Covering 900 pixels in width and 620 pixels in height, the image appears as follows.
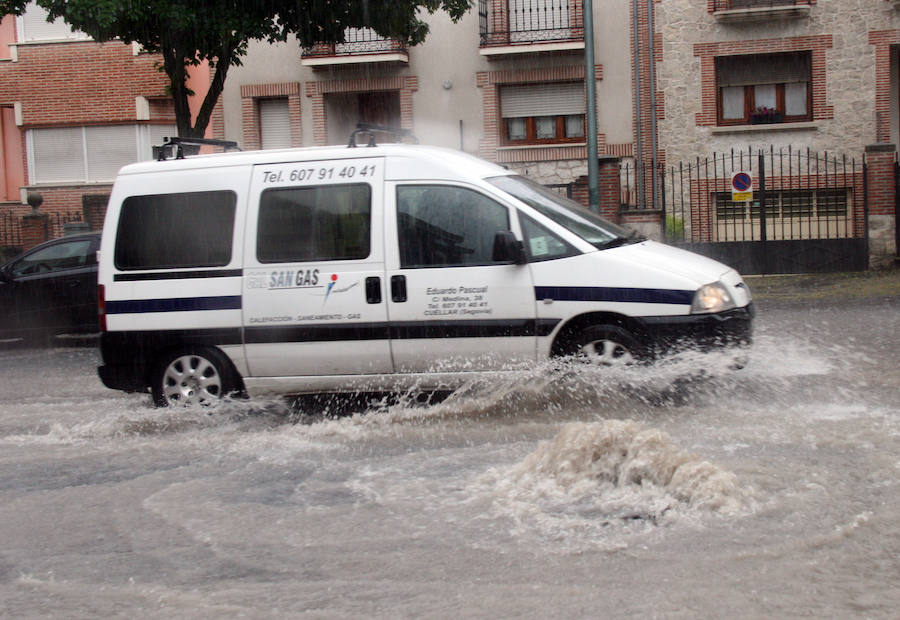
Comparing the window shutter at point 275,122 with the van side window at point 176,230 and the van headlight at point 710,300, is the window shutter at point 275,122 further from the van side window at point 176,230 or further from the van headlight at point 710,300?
the van headlight at point 710,300

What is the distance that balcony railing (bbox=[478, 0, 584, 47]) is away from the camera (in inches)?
981

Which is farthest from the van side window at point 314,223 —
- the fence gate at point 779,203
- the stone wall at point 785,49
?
the stone wall at point 785,49

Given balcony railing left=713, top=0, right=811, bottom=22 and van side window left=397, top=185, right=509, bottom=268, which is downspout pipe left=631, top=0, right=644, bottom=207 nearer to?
balcony railing left=713, top=0, right=811, bottom=22

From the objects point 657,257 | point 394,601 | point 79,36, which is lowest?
point 394,601

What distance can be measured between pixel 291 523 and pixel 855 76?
21.7 meters

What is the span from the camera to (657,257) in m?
7.61

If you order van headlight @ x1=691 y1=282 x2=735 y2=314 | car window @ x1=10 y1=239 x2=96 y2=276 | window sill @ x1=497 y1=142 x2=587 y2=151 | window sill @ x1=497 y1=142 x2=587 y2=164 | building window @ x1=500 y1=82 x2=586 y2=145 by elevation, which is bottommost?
van headlight @ x1=691 y1=282 x2=735 y2=314

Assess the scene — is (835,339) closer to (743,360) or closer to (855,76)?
(743,360)

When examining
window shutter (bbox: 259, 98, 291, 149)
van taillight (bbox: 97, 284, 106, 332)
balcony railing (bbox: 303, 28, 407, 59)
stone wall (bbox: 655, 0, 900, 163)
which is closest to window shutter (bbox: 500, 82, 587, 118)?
stone wall (bbox: 655, 0, 900, 163)

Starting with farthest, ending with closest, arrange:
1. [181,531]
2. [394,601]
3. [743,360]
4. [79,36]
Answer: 1. [79,36]
2. [743,360]
3. [181,531]
4. [394,601]

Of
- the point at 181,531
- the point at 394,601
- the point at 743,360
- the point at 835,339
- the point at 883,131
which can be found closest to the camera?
the point at 394,601

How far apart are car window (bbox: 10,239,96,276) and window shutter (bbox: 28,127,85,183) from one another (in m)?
12.6

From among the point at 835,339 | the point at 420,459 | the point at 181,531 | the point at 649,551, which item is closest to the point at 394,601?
the point at 649,551

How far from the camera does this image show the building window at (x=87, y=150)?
26766 millimetres
